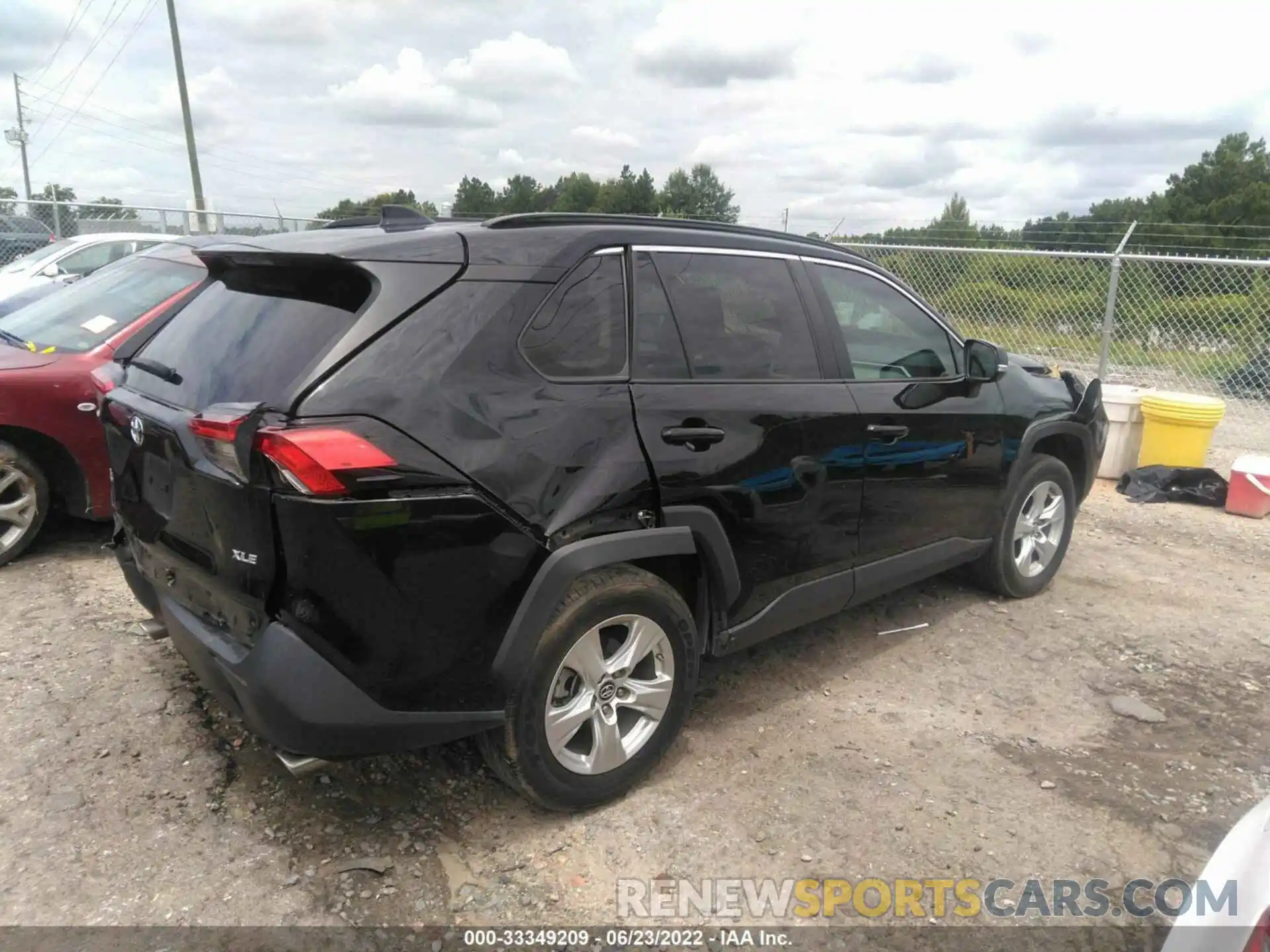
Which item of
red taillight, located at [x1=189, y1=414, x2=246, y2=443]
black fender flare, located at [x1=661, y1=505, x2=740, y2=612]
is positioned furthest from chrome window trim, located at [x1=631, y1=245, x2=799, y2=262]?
red taillight, located at [x1=189, y1=414, x2=246, y2=443]

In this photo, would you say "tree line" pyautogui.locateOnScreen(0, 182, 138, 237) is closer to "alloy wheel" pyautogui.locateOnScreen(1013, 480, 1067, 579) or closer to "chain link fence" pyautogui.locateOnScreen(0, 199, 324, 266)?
"chain link fence" pyautogui.locateOnScreen(0, 199, 324, 266)

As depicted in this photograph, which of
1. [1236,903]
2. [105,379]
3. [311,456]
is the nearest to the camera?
[1236,903]

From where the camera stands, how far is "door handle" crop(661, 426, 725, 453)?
303 cm

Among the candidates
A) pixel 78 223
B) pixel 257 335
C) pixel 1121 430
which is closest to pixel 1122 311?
pixel 1121 430

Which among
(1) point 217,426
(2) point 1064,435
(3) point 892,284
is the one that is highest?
(3) point 892,284

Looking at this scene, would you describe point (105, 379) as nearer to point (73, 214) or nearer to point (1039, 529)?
point (1039, 529)

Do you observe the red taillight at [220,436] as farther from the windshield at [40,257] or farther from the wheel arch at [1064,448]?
the windshield at [40,257]

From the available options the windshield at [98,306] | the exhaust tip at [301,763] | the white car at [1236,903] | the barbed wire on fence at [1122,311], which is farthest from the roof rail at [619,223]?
the barbed wire on fence at [1122,311]

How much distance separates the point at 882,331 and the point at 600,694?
2148 millimetres

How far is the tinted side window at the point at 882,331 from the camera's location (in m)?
3.86

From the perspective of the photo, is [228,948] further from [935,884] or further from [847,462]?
[847,462]

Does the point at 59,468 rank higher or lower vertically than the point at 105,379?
lower

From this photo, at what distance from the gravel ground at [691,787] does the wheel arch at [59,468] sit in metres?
0.53

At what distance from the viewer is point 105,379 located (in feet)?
11.1
